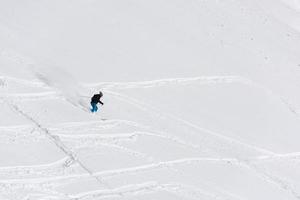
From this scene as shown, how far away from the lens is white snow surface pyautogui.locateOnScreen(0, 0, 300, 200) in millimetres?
18547

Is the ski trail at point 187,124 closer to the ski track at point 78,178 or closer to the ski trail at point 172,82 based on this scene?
the ski trail at point 172,82

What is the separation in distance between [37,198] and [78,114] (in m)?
4.98

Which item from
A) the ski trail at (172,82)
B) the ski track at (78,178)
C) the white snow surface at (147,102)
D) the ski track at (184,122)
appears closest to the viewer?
the ski track at (78,178)

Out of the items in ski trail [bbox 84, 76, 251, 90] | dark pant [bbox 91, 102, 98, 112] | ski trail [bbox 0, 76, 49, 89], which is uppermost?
ski trail [bbox 84, 76, 251, 90]

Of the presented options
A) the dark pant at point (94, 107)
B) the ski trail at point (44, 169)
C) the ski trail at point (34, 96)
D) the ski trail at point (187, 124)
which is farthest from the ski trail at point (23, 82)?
the ski trail at point (44, 169)

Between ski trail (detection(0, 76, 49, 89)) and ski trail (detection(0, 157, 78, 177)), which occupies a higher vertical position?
ski trail (detection(0, 76, 49, 89))

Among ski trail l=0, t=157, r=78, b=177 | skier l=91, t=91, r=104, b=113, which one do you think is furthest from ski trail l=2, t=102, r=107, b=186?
skier l=91, t=91, r=104, b=113

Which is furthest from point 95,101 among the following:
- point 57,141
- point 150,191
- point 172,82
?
point 172,82

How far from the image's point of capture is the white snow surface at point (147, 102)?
1855 centimetres

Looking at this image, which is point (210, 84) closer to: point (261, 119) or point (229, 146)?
point (261, 119)

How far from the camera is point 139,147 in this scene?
20.4 meters

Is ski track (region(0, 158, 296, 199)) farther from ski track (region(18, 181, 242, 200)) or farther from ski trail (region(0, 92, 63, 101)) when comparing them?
ski trail (region(0, 92, 63, 101))

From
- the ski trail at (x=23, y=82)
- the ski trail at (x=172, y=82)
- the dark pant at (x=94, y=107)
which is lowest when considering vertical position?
the dark pant at (x=94, y=107)

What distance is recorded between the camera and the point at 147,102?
76.4 feet
